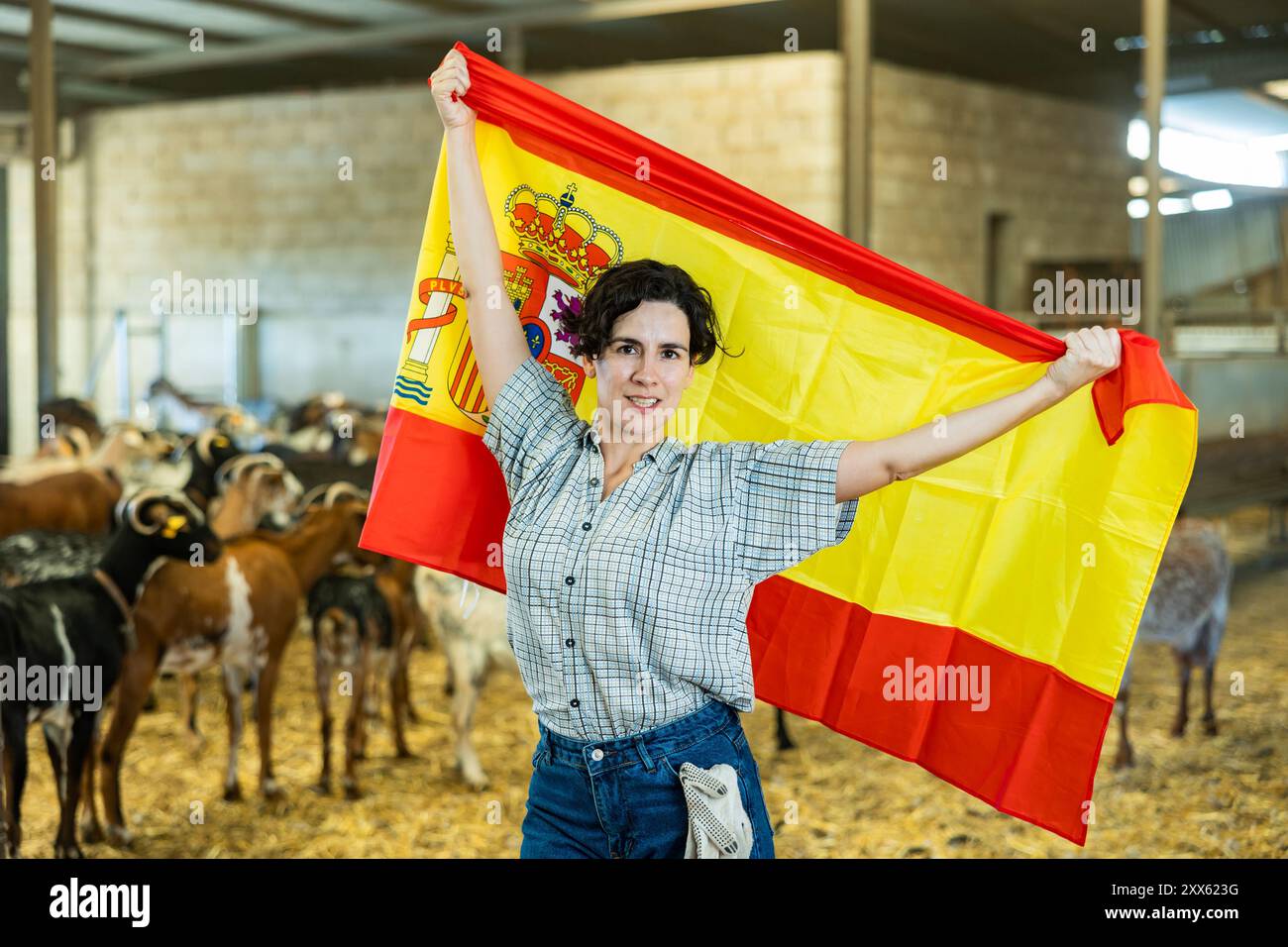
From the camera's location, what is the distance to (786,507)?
2150mm

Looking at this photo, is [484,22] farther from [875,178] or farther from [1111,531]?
[1111,531]

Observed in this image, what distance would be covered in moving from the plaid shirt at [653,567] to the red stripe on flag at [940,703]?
0.63 meters

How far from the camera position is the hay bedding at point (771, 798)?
15.2 ft

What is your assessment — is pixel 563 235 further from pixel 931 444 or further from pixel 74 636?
pixel 74 636

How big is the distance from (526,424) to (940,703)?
1.13m

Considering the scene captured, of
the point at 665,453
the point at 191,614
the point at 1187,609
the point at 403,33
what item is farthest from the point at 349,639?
the point at 403,33

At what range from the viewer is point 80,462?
7.12 metres

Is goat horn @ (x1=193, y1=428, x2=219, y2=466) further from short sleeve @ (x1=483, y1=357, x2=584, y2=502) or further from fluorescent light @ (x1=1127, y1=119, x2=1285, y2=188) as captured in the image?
fluorescent light @ (x1=1127, y1=119, x2=1285, y2=188)

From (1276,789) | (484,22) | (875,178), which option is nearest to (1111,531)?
(1276,789)

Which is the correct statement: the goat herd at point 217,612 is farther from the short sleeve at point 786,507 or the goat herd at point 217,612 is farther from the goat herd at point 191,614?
the short sleeve at point 786,507

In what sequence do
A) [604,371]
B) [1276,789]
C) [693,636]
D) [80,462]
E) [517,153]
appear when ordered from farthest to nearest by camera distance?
[80,462] → [1276,789] → [517,153] → [604,371] → [693,636]

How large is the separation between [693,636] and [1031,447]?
108cm

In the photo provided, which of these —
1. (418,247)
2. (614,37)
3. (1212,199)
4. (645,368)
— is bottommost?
(645,368)

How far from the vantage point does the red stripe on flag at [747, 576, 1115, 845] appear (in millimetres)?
2666
